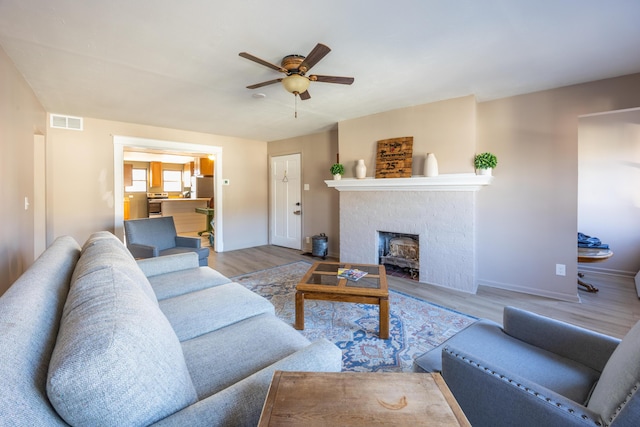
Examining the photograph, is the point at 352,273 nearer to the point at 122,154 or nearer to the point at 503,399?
the point at 503,399

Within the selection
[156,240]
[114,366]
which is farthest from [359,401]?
[156,240]

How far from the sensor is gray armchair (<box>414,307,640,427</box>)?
81 centimetres

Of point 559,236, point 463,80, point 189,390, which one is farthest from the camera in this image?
point 559,236

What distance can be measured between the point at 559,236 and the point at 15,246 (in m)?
5.58

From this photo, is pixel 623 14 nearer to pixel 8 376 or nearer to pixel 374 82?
pixel 374 82

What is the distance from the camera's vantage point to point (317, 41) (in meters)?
2.11

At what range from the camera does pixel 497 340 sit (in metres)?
1.47

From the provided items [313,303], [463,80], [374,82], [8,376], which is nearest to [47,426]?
[8,376]

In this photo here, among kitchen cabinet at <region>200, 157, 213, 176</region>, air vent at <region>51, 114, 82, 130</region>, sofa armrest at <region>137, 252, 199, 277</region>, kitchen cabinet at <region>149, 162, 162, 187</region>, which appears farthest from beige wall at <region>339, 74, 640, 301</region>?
kitchen cabinet at <region>149, 162, 162, 187</region>

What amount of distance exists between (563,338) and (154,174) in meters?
11.0

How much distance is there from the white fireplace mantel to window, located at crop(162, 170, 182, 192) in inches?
323

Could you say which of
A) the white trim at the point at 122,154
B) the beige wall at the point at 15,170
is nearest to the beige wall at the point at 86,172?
the white trim at the point at 122,154

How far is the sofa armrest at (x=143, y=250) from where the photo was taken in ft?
11.1

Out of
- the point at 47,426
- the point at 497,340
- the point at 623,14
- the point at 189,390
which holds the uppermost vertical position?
the point at 623,14
